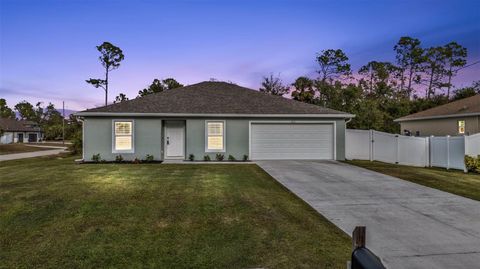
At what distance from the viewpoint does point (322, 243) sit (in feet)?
14.9

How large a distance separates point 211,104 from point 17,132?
6326cm

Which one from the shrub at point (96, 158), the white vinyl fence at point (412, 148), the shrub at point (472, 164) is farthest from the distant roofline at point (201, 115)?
the shrub at point (472, 164)

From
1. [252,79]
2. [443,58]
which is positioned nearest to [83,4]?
[252,79]

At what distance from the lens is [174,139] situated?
51.8 ft

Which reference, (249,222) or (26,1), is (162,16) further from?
(249,222)

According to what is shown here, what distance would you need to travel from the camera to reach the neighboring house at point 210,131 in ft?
48.8

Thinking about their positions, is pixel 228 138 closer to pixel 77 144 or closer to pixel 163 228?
pixel 163 228

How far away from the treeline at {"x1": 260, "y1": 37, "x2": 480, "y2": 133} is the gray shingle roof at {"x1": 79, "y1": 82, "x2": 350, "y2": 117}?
12525 mm

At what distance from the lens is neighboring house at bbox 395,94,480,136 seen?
653 inches

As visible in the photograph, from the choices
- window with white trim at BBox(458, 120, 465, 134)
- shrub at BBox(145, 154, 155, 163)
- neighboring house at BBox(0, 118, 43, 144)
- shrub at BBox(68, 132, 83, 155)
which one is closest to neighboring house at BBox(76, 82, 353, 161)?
shrub at BBox(145, 154, 155, 163)

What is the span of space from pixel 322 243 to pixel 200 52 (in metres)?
18.0

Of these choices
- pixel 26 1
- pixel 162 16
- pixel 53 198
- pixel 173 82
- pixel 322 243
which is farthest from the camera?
pixel 173 82

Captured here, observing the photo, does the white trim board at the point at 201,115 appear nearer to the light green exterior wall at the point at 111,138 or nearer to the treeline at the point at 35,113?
the light green exterior wall at the point at 111,138

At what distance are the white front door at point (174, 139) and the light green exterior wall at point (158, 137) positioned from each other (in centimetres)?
51
